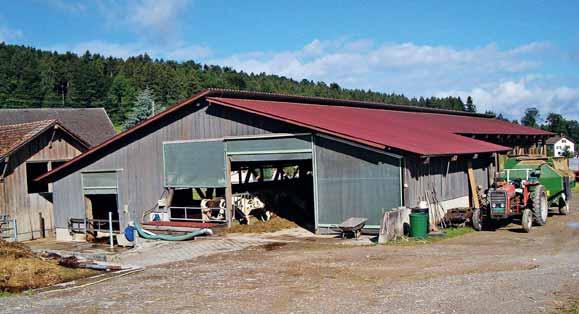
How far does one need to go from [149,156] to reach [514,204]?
14.2 metres

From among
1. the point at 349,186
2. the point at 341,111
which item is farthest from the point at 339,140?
the point at 341,111

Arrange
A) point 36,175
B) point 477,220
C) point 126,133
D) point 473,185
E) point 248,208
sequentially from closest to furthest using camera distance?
point 477,220 → point 473,185 → point 248,208 → point 126,133 → point 36,175

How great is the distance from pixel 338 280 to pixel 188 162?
1215cm

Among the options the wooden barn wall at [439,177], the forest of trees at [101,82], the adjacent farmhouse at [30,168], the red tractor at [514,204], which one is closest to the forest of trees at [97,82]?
the forest of trees at [101,82]

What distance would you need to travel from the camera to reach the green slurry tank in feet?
73.7

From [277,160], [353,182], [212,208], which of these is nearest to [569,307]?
[353,182]

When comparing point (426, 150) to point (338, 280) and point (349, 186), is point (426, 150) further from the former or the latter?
point (338, 280)

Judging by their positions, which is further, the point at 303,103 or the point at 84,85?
the point at 84,85

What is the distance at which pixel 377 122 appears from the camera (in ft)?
85.6

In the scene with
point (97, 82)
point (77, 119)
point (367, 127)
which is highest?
point (97, 82)

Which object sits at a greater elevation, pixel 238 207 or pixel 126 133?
pixel 126 133

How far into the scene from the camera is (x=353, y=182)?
1975cm

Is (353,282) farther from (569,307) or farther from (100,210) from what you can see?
(100,210)

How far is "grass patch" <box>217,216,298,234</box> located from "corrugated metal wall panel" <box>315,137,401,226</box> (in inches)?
95.7
